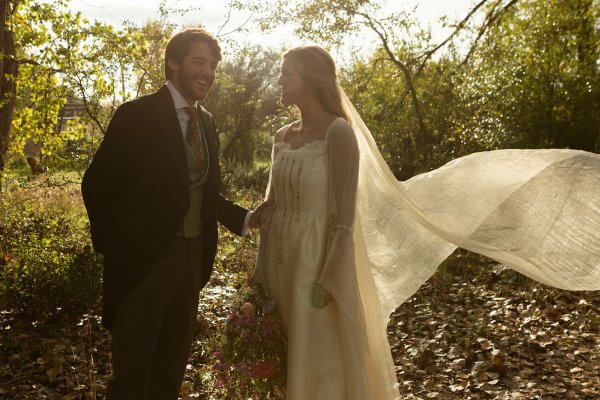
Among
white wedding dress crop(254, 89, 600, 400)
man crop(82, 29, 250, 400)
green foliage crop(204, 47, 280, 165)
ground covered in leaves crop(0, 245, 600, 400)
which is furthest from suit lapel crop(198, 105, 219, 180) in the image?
green foliage crop(204, 47, 280, 165)

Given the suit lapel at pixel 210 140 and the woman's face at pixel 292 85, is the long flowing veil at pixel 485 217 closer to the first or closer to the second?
the woman's face at pixel 292 85

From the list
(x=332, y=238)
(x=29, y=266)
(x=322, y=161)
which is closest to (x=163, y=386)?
(x=332, y=238)

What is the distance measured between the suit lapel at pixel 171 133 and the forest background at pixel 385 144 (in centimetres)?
93

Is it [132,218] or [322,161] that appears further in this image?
[322,161]

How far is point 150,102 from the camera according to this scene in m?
3.59

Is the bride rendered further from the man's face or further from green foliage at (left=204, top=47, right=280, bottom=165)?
green foliage at (left=204, top=47, right=280, bottom=165)

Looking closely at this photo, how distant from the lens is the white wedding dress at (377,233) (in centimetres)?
367

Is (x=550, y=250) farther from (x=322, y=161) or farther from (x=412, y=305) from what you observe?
(x=412, y=305)

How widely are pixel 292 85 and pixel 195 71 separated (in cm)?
56

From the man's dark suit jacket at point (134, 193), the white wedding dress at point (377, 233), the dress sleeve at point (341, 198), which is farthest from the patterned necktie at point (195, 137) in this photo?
the dress sleeve at point (341, 198)

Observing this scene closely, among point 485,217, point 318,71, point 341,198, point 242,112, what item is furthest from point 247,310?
point 242,112

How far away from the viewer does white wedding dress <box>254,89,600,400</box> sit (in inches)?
145

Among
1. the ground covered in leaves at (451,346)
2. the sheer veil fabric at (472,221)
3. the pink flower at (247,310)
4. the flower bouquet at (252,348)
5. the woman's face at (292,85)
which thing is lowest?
the ground covered in leaves at (451,346)

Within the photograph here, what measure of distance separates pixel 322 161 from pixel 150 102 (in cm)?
103
